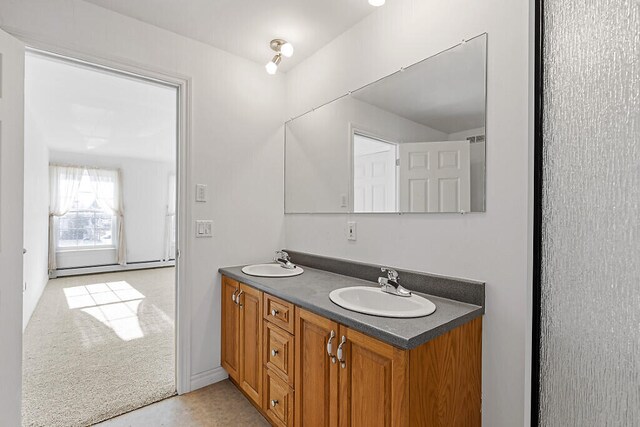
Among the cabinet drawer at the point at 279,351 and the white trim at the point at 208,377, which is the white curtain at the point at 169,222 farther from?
the cabinet drawer at the point at 279,351

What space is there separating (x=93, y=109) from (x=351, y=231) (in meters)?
3.47

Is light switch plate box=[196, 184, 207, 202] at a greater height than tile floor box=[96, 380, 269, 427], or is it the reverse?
light switch plate box=[196, 184, 207, 202]

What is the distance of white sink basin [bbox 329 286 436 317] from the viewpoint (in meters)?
1.24

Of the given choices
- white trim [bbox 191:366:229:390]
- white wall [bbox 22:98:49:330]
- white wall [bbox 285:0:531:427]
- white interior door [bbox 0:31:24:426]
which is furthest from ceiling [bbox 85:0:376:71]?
white trim [bbox 191:366:229:390]

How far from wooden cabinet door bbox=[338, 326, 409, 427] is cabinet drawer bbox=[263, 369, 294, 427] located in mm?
380

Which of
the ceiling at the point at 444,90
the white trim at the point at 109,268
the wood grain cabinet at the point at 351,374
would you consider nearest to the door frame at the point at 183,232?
the wood grain cabinet at the point at 351,374

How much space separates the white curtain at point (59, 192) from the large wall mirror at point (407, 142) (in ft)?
18.8

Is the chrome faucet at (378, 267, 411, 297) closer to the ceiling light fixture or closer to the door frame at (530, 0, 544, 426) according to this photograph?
the door frame at (530, 0, 544, 426)

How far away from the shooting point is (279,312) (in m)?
1.60

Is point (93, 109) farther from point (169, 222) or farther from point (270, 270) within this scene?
point (169, 222)

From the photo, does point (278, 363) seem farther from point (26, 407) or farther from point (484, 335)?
point (26, 407)

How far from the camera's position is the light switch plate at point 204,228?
6.96ft

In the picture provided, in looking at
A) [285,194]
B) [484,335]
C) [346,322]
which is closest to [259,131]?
[285,194]

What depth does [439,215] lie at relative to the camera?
1524 millimetres
